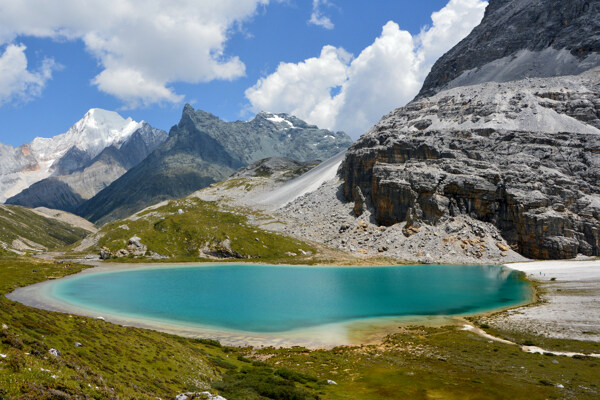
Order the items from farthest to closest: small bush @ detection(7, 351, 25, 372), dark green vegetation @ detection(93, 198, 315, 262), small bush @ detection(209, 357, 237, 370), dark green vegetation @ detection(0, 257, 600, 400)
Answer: dark green vegetation @ detection(93, 198, 315, 262)
small bush @ detection(209, 357, 237, 370)
dark green vegetation @ detection(0, 257, 600, 400)
small bush @ detection(7, 351, 25, 372)

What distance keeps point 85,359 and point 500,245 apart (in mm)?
145545

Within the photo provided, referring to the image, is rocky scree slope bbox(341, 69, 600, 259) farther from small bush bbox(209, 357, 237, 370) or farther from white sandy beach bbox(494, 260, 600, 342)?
small bush bbox(209, 357, 237, 370)

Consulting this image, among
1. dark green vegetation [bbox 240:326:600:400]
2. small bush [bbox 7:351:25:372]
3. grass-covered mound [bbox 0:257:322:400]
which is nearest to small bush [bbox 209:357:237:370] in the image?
grass-covered mound [bbox 0:257:322:400]

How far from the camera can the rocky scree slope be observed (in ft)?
433

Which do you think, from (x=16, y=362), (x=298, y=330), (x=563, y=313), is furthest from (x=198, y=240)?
(x=16, y=362)

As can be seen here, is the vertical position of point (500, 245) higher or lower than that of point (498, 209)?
lower

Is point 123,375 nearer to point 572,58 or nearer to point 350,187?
point 350,187

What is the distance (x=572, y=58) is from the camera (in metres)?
198

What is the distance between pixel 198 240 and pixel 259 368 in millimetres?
122279

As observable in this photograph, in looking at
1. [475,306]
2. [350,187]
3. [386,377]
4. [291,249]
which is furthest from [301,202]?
[386,377]

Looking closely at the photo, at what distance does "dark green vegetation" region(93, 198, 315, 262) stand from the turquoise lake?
105ft

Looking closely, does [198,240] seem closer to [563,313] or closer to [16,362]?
[563,313]

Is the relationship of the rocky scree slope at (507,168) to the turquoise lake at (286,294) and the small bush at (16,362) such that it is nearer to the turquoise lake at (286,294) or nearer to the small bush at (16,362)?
the turquoise lake at (286,294)

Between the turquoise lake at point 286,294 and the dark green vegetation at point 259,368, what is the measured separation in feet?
48.5
